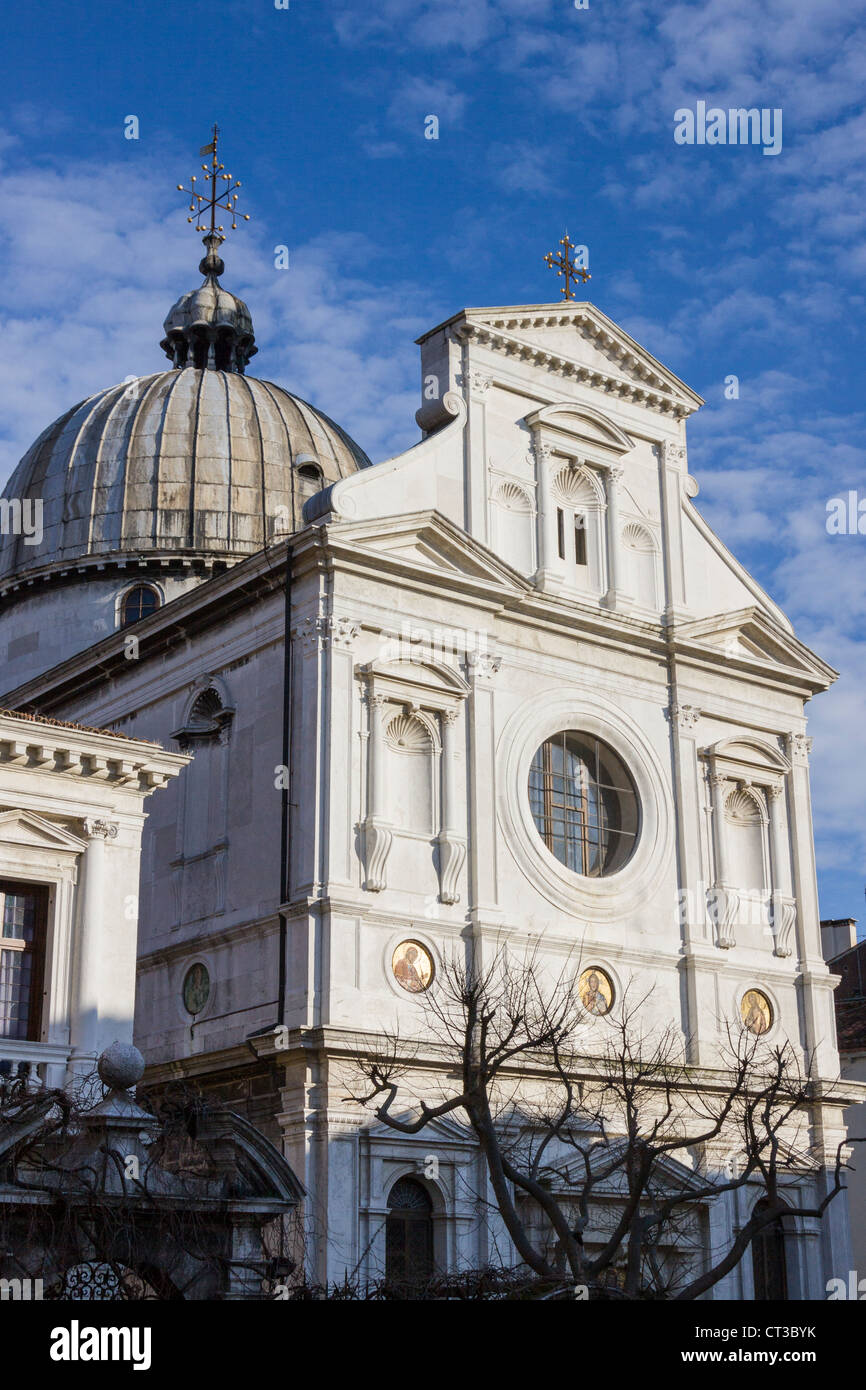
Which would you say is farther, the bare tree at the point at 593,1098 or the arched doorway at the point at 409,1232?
the bare tree at the point at 593,1098

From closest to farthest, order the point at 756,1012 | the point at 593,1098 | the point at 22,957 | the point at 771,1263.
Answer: the point at 22,957
the point at 593,1098
the point at 771,1263
the point at 756,1012

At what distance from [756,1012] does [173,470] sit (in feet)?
64.0

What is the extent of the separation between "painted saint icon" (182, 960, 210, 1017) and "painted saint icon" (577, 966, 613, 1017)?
6.73 metres

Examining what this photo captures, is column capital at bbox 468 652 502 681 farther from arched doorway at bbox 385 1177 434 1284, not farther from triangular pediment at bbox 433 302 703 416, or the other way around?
arched doorway at bbox 385 1177 434 1284

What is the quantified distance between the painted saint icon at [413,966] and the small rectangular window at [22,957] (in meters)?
6.55

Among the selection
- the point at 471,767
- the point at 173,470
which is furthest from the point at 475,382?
the point at 173,470

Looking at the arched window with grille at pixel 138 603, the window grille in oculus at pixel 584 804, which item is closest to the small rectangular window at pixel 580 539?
the window grille in oculus at pixel 584 804

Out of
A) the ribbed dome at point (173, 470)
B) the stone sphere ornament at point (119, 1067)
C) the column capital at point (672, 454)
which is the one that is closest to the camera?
the stone sphere ornament at point (119, 1067)

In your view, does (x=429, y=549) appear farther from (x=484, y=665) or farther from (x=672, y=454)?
(x=672, y=454)

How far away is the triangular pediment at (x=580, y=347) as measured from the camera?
36.4 meters

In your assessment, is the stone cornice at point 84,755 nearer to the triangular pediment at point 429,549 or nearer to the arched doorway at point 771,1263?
the triangular pediment at point 429,549

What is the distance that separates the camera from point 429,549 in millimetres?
33812
